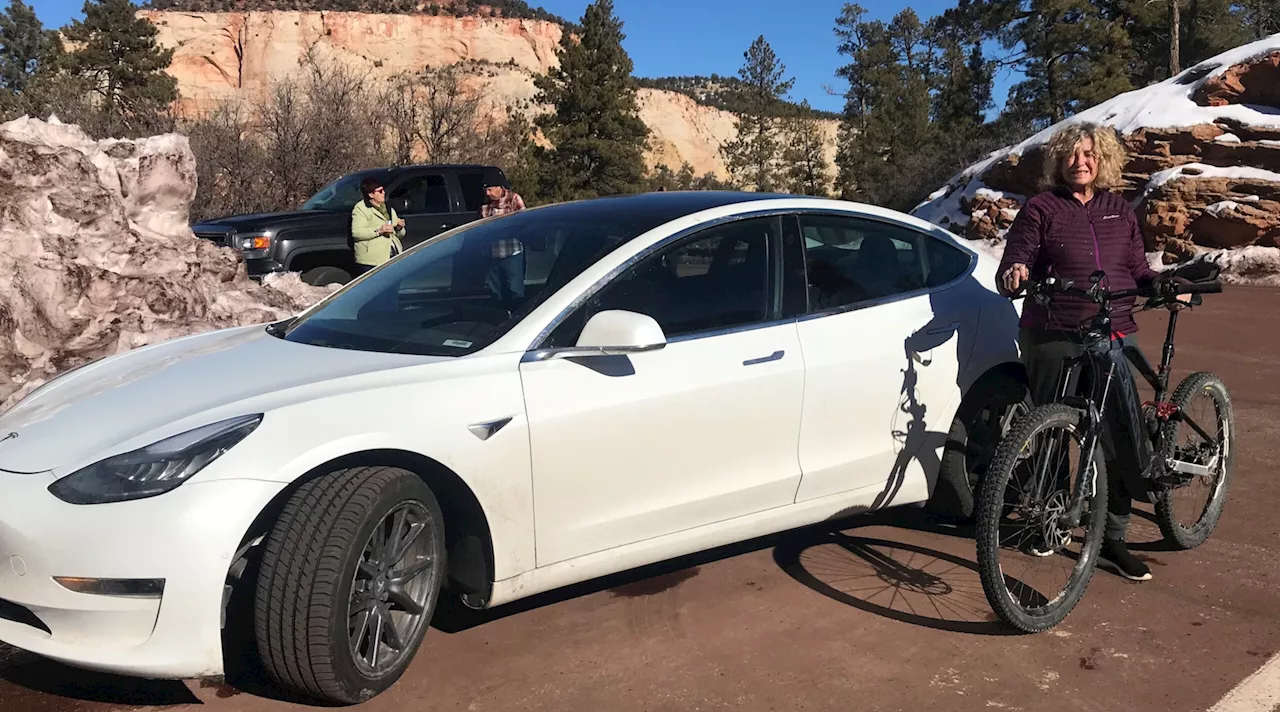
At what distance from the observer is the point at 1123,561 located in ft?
13.6

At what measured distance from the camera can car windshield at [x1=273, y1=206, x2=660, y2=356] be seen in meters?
3.55

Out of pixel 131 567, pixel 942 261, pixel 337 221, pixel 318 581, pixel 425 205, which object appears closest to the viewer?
pixel 131 567

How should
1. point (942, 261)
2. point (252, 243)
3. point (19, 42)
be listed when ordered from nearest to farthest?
point (942, 261)
point (252, 243)
point (19, 42)

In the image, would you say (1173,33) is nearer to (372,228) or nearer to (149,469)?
(372,228)

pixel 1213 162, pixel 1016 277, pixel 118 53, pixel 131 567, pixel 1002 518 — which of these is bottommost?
pixel 1002 518

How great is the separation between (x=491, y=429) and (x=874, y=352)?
173 cm

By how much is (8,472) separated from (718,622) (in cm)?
240

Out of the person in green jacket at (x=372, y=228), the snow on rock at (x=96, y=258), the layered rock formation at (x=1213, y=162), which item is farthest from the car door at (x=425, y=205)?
the layered rock formation at (x=1213, y=162)

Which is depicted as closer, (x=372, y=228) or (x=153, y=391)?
(x=153, y=391)

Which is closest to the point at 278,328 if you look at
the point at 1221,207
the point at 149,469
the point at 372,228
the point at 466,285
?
the point at 466,285

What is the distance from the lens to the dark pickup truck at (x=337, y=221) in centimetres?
1057

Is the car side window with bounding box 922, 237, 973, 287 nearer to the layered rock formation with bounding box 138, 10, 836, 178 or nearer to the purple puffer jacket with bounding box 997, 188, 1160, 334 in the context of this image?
the purple puffer jacket with bounding box 997, 188, 1160, 334

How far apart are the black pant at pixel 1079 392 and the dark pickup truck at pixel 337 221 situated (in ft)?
24.4

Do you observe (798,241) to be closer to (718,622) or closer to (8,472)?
(718,622)
